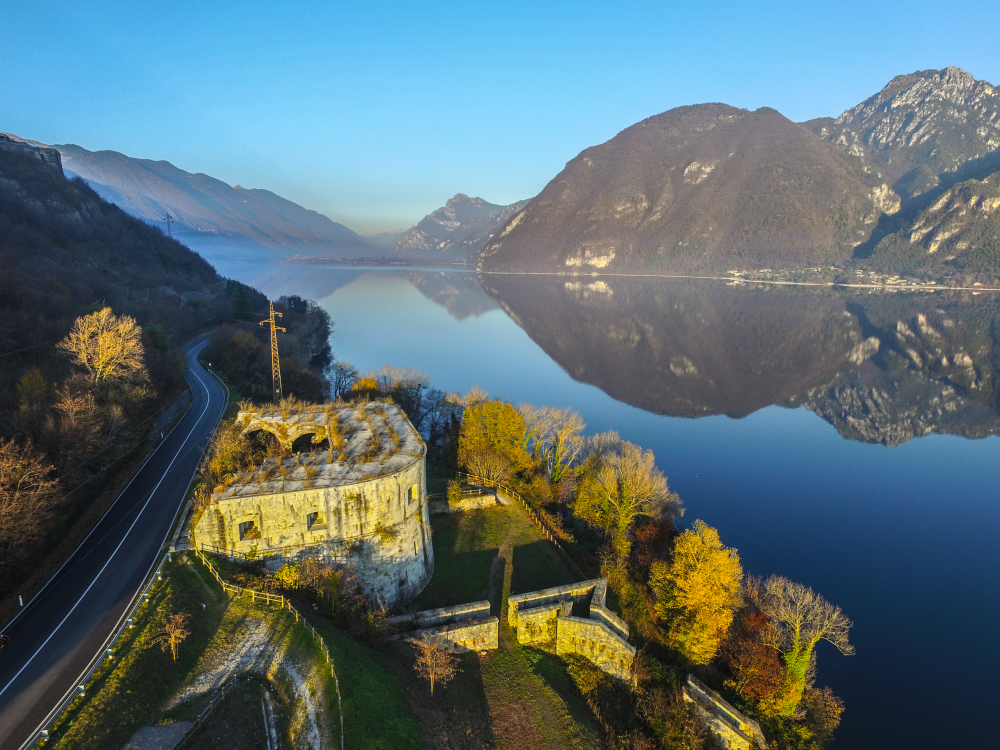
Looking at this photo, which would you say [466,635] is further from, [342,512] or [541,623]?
[342,512]

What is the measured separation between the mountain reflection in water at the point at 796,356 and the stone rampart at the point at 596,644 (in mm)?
41273

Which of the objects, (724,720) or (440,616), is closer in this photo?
(724,720)

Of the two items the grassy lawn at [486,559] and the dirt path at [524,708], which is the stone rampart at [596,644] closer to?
the dirt path at [524,708]

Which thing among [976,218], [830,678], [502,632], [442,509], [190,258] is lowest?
[830,678]

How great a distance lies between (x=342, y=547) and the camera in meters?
20.4

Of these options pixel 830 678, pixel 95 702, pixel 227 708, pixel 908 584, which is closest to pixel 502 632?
pixel 227 708

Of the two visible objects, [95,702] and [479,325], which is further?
[479,325]

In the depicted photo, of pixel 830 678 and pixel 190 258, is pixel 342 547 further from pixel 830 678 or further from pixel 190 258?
pixel 190 258

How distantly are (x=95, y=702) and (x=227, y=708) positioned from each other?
3.34 metres

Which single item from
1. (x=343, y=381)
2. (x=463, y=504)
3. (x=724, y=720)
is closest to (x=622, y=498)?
(x=463, y=504)

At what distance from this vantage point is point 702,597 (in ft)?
74.3

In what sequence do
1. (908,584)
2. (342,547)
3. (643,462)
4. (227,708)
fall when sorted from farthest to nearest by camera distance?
(643,462) < (908,584) < (342,547) < (227,708)

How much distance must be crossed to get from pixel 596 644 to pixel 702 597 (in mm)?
5560

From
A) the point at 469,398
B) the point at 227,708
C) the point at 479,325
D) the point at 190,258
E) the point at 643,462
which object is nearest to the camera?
the point at 227,708
